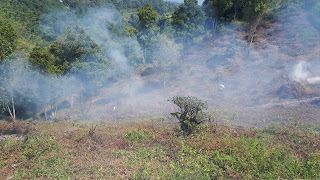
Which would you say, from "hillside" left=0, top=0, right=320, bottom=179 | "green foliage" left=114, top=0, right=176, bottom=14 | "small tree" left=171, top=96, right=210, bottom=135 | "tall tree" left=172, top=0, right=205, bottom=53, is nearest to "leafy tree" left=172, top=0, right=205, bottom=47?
"tall tree" left=172, top=0, right=205, bottom=53

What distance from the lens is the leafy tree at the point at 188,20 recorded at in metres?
23.8

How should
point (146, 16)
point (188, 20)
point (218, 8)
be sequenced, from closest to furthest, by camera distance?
point (146, 16)
point (188, 20)
point (218, 8)

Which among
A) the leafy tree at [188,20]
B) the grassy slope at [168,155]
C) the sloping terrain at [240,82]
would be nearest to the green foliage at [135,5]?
the leafy tree at [188,20]

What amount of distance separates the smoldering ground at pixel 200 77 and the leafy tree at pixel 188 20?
2236mm

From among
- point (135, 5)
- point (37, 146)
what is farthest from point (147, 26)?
point (135, 5)

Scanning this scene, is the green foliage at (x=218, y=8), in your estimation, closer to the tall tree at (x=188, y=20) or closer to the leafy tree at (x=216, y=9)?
the leafy tree at (x=216, y=9)

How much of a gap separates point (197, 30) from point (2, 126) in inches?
806

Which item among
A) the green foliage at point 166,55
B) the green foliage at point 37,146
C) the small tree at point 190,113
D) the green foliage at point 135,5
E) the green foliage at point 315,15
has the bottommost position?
the green foliage at point 37,146

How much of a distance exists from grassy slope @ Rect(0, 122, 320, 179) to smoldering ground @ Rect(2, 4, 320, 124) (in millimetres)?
3532

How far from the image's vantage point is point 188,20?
2414 centimetres

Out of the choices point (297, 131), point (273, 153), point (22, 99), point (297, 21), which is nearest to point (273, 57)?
point (297, 21)

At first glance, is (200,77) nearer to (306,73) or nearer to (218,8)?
(306,73)

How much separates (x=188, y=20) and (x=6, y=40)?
58.2ft

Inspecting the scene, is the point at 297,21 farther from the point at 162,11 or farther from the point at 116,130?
the point at 162,11
